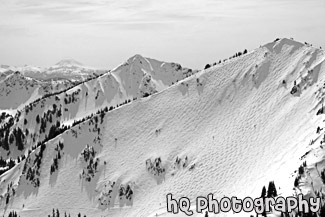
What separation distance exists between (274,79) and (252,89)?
9.89m

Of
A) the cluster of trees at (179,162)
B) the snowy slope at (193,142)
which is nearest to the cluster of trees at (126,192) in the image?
the snowy slope at (193,142)

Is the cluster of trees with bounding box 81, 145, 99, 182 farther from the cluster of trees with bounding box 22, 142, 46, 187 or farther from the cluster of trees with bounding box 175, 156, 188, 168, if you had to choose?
the cluster of trees with bounding box 175, 156, 188, 168

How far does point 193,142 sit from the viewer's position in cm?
14512

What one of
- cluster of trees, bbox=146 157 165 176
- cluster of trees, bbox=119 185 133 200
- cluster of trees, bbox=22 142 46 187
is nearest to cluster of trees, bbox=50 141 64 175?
cluster of trees, bbox=22 142 46 187

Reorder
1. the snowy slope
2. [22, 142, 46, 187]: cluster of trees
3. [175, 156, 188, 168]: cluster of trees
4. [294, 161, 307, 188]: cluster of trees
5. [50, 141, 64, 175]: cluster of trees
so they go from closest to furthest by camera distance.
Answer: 1. [294, 161, 307, 188]: cluster of trees
2. the snowy slope
3. [175, 156, 188, 168]: cluster of trees
4. [22, 142, 46, 187]: cluster of trees
5. [50, 141, 64, 175]: cluster of trees

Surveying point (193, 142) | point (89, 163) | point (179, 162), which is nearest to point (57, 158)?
point (89, 163)

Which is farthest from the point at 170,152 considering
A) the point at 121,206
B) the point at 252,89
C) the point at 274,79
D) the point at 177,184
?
the point at 274,79

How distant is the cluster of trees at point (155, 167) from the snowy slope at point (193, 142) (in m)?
0.88

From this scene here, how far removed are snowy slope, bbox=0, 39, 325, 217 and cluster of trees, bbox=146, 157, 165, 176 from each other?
0.88m

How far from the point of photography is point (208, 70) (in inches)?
7111

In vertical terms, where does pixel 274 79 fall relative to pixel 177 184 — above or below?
above

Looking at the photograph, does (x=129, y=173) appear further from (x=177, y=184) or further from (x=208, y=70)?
(x=208, y=70)

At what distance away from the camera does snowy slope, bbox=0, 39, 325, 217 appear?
121 meters

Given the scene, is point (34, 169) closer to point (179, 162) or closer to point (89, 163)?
point (89, 163)
